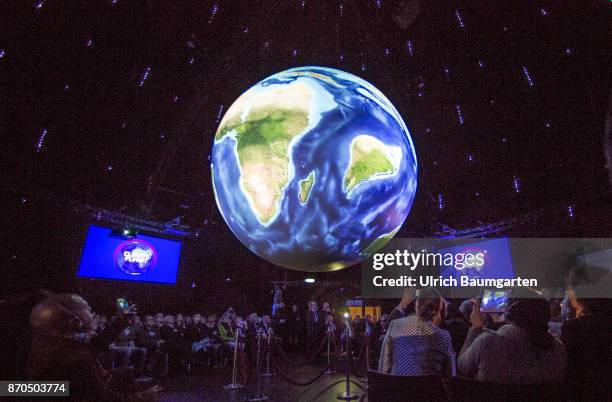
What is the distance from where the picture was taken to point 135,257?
11.9m

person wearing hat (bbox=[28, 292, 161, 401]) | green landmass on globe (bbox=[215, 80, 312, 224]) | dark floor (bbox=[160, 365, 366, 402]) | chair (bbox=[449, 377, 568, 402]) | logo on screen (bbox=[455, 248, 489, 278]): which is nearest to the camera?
chair (bbox=[449, 377, 568, 402])

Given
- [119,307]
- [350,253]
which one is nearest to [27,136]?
[119,307]

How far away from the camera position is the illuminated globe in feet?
9.36

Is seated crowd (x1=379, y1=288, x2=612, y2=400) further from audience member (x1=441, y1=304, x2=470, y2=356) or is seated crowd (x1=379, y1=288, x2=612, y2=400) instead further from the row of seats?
audience member (x1=441, y1=304, x2=470, y2=356)

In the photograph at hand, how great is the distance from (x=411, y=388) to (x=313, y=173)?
5.30 ft

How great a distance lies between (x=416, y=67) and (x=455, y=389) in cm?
603

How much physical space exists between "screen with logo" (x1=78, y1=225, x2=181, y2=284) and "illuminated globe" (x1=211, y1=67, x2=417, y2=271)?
9.45m

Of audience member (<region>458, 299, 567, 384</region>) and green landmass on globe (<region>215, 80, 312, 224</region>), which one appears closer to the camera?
audience member (<region>458, 299, 567, 384</region>)

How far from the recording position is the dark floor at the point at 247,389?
598 cm

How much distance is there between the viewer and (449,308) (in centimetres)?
436

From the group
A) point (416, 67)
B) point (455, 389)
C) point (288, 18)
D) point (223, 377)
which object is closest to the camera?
point (455, 389)

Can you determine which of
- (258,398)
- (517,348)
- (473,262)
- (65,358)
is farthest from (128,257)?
(517,348)

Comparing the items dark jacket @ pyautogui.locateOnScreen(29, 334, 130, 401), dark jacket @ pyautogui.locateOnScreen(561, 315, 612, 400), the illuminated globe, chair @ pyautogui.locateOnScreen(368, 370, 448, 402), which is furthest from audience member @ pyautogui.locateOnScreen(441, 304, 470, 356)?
dark jacket @ pyautogui.locateOnScreen(29, 334, 130, 401)

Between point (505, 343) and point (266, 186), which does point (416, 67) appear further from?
point (505, 343)
